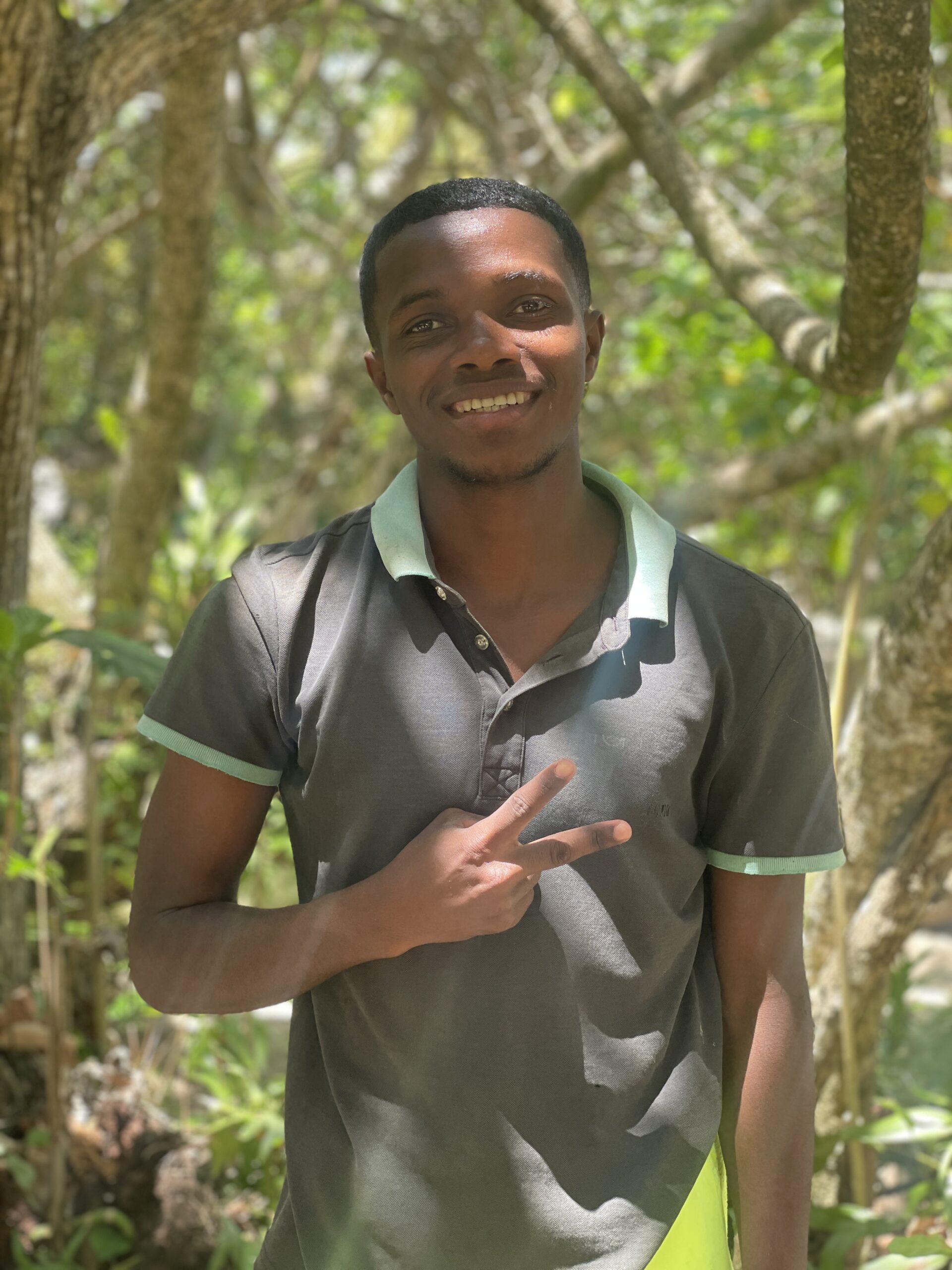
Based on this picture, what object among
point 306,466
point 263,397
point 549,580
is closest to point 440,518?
point 549,580

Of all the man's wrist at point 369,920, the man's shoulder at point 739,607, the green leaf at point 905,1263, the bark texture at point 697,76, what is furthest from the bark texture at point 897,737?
the bark texture at point 697,76

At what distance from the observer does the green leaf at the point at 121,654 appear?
225cm

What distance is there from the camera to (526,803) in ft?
3.90

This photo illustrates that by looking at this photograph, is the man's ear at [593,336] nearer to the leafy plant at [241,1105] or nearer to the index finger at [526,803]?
the index finger at [526,803]

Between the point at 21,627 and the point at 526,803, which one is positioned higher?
the point at 21,627

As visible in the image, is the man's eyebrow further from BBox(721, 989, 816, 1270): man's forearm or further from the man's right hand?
BBox(721, 989, 816, 1270): man's forearm

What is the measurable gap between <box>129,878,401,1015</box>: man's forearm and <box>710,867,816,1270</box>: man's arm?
422 mm

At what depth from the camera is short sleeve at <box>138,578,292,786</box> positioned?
132 cm

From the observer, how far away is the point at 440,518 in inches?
58.2

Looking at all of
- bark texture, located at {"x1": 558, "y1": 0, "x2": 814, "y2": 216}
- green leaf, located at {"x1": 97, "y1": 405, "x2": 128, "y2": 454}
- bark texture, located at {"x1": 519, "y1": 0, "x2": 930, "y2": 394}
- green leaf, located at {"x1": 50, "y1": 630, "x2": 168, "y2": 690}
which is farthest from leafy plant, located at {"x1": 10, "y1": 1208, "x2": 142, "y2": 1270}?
bark texture, located at {"x1": 558, "y1": 0, "x2": 814, "y2": 216}

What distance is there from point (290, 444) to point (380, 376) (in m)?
6.87

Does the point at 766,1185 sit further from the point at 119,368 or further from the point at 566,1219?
the point at 119,368

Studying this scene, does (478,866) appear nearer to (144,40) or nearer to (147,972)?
(147,972)

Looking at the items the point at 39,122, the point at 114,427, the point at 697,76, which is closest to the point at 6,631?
the point at 39,122
